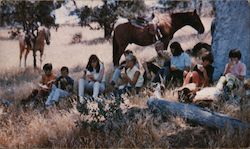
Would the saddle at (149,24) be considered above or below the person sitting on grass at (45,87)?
above

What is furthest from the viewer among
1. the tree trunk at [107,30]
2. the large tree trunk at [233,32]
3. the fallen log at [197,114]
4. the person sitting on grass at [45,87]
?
the tree trunk at [107,30]

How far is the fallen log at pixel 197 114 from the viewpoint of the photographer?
6.57m

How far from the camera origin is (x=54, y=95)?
9234 mm

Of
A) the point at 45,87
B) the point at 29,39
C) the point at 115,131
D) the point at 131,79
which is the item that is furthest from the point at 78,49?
the point at 115,131

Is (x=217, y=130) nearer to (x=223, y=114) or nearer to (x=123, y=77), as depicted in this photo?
(x=223, y=114)

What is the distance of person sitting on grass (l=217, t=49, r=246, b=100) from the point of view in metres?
7.88

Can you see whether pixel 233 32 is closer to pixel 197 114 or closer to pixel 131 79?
pixel 131 79

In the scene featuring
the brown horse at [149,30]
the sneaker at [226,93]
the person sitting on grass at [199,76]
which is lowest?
the sneaker at [226,93]

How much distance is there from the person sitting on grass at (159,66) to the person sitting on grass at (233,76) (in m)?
1.33

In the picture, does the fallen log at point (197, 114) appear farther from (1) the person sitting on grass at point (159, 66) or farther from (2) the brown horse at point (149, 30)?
(2) the brown horse at point (149, 30)

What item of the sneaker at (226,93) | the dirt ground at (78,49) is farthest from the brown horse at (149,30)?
the sneaker at (226,93)

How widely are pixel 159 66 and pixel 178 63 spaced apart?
21.3 inches

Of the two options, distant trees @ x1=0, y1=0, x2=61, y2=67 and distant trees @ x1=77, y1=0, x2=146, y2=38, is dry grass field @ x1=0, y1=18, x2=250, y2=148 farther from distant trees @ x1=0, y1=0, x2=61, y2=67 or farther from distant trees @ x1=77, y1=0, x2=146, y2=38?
distant trees @ x1=77, y1=0, x2=146, y2=38

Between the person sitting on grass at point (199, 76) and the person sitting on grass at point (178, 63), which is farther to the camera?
the person sitting on grass at point (178, 63)
